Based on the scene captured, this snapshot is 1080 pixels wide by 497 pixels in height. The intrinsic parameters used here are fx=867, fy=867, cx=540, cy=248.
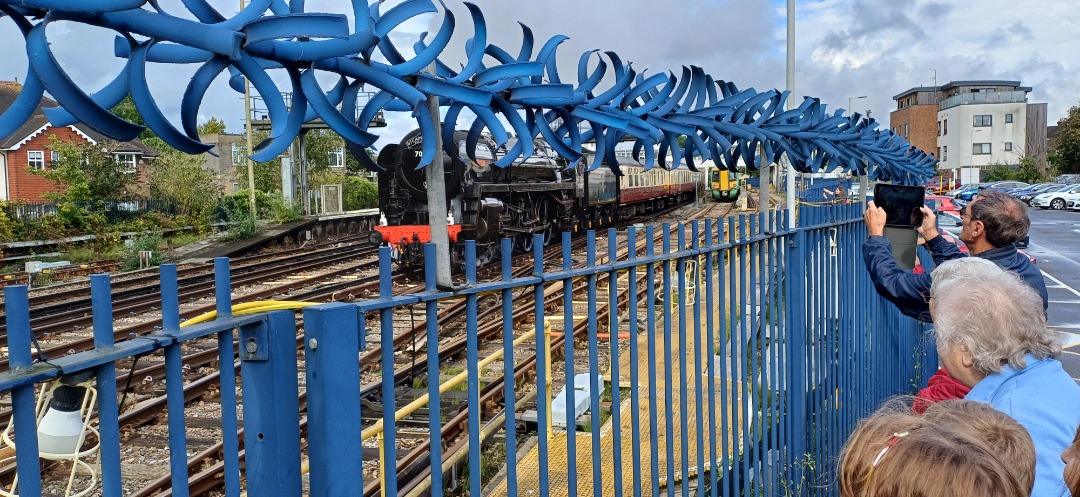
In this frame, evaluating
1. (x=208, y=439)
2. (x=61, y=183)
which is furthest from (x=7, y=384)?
(x=61, y=183)

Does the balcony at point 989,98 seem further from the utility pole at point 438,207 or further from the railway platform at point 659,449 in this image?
the utility pole at point 438,207

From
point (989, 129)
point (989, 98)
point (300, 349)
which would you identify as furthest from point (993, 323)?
point (989, 98)

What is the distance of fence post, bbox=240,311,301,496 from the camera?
5.32 feet

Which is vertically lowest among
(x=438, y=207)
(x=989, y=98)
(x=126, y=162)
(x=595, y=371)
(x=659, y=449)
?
(x=659, y=449)

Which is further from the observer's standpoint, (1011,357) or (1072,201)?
(1072,201)

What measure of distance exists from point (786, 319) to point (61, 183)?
26.5 meters

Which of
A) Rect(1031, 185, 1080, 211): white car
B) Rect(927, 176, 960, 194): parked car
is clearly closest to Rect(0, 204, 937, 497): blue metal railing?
Rect(927, 176, 960, 194): parked car

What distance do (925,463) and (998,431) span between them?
1.07 ft

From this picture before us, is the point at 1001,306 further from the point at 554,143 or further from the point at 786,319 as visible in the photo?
the point at 554,143

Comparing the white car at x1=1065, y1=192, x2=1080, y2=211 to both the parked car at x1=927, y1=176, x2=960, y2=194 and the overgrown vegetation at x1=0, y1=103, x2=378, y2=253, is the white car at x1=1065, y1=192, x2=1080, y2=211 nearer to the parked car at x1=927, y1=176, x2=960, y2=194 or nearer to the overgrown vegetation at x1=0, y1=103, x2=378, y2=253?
the parked car at x1=927, y1=176, x2=960, y2=194

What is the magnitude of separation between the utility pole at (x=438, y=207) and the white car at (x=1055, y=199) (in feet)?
153

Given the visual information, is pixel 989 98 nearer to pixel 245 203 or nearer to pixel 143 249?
Answer: pixel 245 203

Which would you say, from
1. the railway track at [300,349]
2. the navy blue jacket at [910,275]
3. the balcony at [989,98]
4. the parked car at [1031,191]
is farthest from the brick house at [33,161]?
the balcony at [989,98]

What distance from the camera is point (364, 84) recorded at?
6.09 feet
